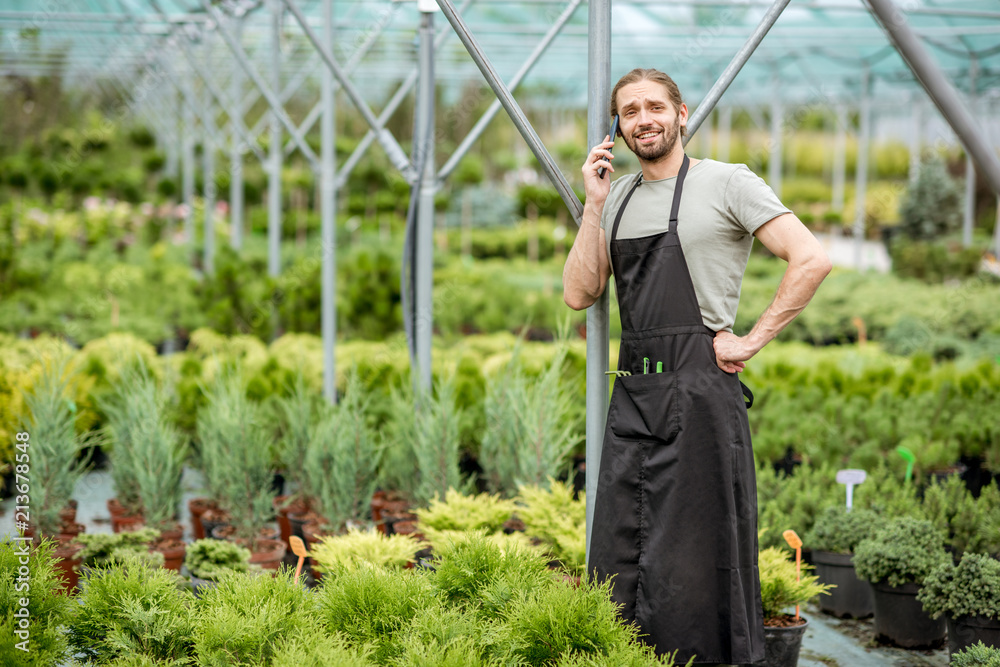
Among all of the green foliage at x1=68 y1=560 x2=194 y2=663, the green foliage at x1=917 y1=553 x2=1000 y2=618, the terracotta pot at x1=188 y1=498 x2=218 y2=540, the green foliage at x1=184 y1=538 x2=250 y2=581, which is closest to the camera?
the green foliage at x1=68 y1=560 x2=194 y2=663

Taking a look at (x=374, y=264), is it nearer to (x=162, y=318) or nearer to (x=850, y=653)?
(x=162, y=318)

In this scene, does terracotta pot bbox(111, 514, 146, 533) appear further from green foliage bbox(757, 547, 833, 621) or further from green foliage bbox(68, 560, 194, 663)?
green foliage bbox(757, 547, 833, 621)

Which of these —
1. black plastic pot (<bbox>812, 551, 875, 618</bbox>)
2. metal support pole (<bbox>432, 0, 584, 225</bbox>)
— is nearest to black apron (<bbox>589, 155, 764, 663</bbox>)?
metal support pole (<bbox>432, 0, 584, 225</bbox>)

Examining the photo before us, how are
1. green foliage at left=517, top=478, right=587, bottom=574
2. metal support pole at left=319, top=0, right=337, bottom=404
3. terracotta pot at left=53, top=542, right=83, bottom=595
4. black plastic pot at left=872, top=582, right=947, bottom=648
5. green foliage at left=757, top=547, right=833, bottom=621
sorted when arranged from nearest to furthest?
green foliage at left=757, top=547, right=833, bottom=621 → green foliage at left=517, top=478, right=587, bottom=574 → black plastic pot at left=872, top=582, right=947, bottom=648 → terracotta pot at left=53, top=542, right=83, bottom=595 → metal support pole at left=319, top=0, right=337, bottom=404

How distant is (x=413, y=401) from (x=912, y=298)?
652cm

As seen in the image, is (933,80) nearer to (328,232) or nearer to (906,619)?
(906,619)

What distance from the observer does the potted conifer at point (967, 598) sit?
2.61 metres

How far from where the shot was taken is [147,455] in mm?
3797

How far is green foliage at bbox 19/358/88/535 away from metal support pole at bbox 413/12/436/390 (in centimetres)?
149

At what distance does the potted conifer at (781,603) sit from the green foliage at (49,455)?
270 centimetres

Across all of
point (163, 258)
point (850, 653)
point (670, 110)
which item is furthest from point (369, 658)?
point (163, 258)

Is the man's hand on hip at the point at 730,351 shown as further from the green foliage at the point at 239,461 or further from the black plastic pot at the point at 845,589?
the green foliage at the point at 239,461

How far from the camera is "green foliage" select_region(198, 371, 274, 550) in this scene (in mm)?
3686

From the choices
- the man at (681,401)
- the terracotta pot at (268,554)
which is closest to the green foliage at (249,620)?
the man at (681,401)
